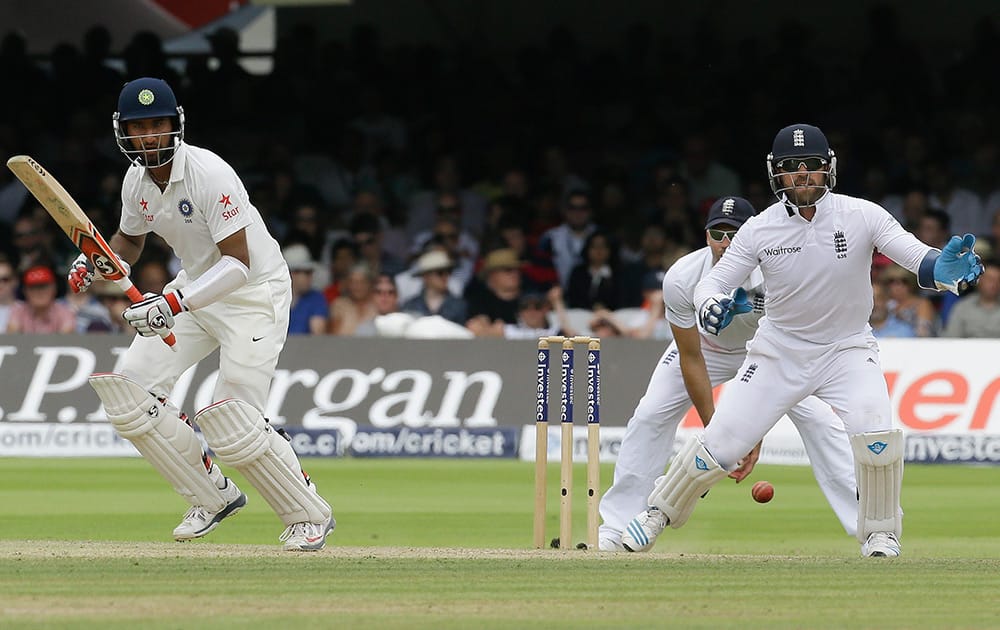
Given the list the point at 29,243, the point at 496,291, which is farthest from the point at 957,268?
the point at 29,243

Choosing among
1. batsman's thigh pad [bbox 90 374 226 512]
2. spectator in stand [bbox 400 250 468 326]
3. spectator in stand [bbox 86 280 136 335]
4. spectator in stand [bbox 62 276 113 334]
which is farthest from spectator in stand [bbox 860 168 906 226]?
batsman's thigh pad [bbox 90 374 226 512]

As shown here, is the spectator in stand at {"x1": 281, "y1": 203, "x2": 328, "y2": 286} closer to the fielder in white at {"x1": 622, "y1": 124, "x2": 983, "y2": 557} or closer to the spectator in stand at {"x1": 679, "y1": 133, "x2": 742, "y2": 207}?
the spectator in stand at {"x1": 679, "y1": 133, "x2": 742, "y2": 207}

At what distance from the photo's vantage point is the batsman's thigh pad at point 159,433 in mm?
6383

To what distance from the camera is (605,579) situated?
5.51 m

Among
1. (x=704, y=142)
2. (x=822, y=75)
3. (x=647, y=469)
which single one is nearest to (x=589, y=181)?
(x=704, y=142)

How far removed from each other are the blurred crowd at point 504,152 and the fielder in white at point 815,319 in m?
5.93

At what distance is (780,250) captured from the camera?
6391mm

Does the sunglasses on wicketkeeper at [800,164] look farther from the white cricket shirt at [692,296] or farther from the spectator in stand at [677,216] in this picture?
the spectator in stand at [677,216]

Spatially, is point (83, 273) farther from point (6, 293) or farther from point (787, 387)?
point (6, 293)

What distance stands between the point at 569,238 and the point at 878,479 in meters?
7.50

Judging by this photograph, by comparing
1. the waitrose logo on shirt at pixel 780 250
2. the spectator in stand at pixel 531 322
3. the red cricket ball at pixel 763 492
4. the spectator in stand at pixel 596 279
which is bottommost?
the red cricket ball at pixel 763 492

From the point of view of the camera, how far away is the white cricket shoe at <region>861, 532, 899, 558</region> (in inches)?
251

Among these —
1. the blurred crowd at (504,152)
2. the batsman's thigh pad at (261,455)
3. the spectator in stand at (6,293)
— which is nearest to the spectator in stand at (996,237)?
the blurred crowd at (504,152)

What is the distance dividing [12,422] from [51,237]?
2567 mm
